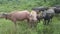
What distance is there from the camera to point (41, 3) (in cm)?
1547

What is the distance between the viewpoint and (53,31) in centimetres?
822

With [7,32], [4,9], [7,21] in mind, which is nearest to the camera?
[7,32]

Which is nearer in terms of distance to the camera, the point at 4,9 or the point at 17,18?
the point at 17,18

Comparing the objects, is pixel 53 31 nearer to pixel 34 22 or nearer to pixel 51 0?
pixel 34 22

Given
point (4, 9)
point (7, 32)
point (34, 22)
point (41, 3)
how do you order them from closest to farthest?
point (7, 32) → point (34, 22) → point (4, 9) → point (41, 3)

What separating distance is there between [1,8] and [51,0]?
352 centimetres

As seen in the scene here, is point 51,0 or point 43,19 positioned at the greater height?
point 51,0

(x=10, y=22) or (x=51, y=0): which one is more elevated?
(x=51, y=0)

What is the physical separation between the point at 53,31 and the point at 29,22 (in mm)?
2267

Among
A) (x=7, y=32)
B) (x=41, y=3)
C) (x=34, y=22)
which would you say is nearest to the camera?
(x=7, y=32)

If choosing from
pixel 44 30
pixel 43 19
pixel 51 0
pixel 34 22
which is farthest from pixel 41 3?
pixel 44 30

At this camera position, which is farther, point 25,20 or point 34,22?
point 25,20

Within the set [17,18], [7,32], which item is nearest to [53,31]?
[7,32]

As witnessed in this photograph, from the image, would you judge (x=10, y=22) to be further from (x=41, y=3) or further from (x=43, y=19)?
(x=41, y=3)
